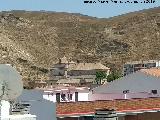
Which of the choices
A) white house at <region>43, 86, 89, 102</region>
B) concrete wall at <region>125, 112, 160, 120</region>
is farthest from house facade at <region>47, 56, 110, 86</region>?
concrete wall at <region>125, 112, 160, 120</region>

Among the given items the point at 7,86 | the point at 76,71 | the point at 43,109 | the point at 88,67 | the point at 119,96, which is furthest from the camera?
the point at 88,67

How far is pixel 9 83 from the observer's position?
1523 cm

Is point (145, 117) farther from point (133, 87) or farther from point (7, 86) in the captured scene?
point (7, 86)

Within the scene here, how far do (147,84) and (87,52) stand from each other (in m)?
145

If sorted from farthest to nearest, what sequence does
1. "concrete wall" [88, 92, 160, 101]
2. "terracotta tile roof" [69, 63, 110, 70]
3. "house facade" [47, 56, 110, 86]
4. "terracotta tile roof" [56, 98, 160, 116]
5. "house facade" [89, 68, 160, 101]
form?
1. "terracotta tile roof" [69, 63, 110, 70]
2. "house facade" [47, 56, 110, 86]
3. "house facade" [89, 68, 160, 101]
4. "concrete wall" [88, 92, 160, 101]
5. "terracotta tile roof" [56, 98, 160, 116]

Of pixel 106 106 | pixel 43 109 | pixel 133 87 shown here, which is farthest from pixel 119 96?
pixel 43 109

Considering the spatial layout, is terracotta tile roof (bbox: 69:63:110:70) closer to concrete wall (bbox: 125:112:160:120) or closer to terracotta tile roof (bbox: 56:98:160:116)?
terracotta tile roof (bbox: 56:98:160:116)

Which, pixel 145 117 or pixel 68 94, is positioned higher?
pixel 145 117

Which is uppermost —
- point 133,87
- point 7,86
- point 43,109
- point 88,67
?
point 7,86

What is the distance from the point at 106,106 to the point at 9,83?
10953mm

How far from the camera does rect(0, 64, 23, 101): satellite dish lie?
49.4 feet

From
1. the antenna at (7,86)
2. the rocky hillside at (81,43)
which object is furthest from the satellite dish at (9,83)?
the rocky hillside at (81,43)

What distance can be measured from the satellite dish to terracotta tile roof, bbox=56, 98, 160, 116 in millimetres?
9206

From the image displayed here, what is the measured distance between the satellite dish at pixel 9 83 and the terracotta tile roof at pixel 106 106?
9.21 metres
